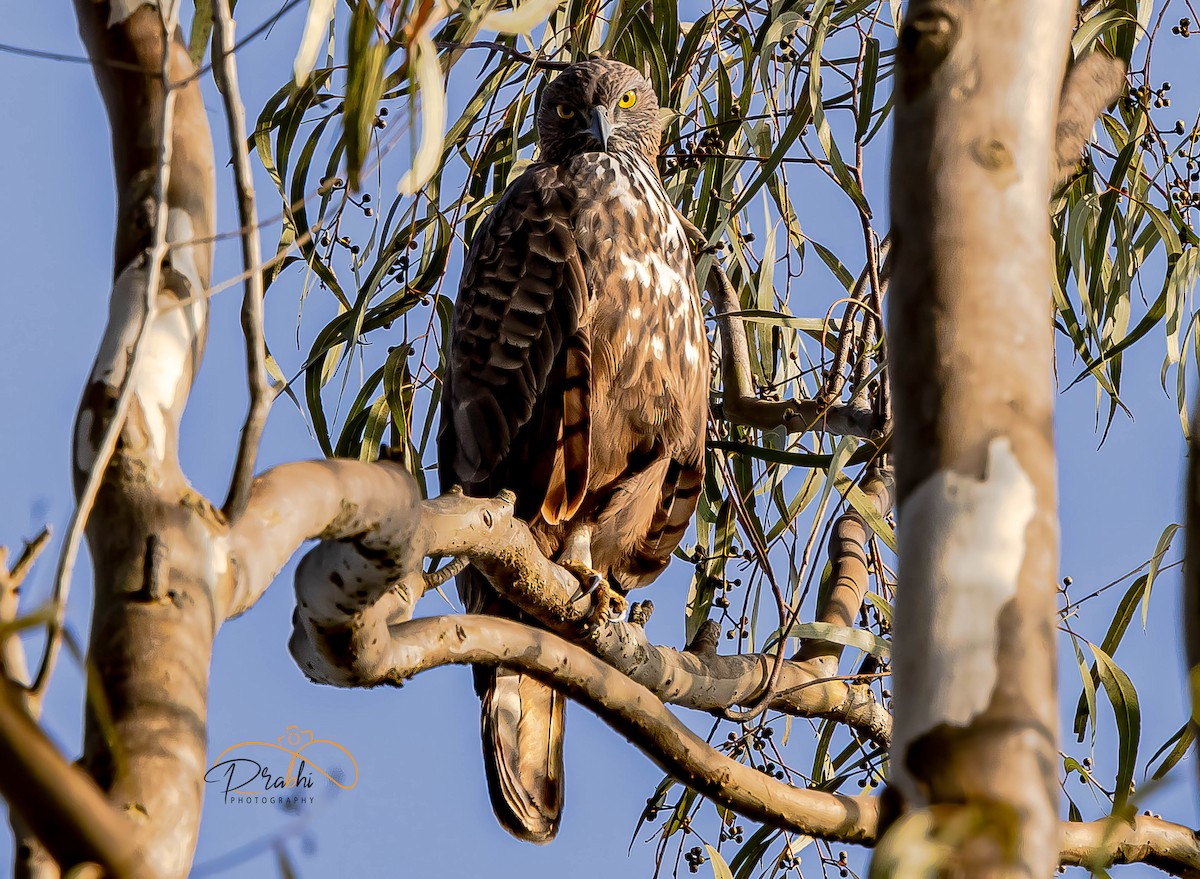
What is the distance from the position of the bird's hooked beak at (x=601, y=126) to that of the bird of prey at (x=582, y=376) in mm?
71

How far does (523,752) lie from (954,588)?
1744 millimetres

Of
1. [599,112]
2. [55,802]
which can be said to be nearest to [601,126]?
[599,112]

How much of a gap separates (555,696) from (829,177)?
1073 mm

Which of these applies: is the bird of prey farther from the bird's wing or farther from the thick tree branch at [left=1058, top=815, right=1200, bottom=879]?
the thick tree branch at [left=1058, top=815, right=1200, bottom=879]

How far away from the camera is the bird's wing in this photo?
101 inches

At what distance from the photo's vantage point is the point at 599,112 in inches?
113

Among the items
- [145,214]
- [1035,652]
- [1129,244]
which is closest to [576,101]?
[1129,244]

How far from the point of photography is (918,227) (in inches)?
29.6

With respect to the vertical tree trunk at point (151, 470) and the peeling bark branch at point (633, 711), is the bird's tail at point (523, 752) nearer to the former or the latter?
the peeling bark branch at point (633, 711)

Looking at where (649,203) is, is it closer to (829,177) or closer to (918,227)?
(829,177)

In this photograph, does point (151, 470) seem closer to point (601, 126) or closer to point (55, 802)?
point (55, 802)

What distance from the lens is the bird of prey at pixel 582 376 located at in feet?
8.46

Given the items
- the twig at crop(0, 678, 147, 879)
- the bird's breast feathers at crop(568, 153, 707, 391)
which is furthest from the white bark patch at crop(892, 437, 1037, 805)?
the bird's breast feathers at crop(568, 153, 707, 391)

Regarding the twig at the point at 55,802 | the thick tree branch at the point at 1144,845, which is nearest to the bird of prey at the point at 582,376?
the thick tree branch at the point at 1144,845
